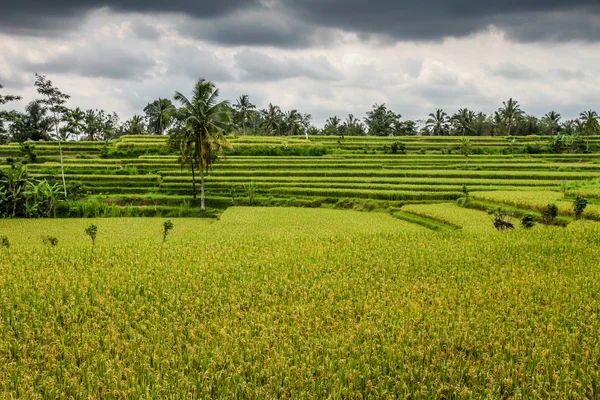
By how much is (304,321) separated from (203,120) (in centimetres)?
2032

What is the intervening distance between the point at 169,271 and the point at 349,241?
5207 mm

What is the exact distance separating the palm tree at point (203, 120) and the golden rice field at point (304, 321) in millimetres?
14199

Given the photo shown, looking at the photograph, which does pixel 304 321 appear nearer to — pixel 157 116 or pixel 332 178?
pixel 332 178

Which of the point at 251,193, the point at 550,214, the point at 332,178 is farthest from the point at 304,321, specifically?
the point at 332,178

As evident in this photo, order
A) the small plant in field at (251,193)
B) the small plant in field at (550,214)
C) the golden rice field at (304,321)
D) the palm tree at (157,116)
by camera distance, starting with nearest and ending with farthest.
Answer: the golden rice field at (304,321) < the small plant in field at (550,214) < the small plant in field at (251,193) < the palm tree at (157,116)

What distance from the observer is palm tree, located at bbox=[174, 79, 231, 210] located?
24.8 metres

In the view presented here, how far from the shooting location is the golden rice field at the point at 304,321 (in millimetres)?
4699

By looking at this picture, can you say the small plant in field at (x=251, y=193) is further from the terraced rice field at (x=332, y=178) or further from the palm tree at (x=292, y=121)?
the palm tree at (x=292, y=121)

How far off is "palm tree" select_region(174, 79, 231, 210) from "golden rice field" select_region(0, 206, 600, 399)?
46.6 ft

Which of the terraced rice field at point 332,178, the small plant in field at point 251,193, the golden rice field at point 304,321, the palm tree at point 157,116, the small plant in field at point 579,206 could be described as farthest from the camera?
the palm tree at point 157,116

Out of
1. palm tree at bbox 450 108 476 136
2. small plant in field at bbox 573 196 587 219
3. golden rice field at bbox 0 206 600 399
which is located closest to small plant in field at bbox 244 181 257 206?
golden rice field at bbox 0 206 600 399

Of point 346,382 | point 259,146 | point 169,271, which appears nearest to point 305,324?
point 346,382

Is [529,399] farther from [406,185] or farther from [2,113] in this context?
[2,113]

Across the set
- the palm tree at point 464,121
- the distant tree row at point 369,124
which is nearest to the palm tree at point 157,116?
the distant tree row at point 369,124
